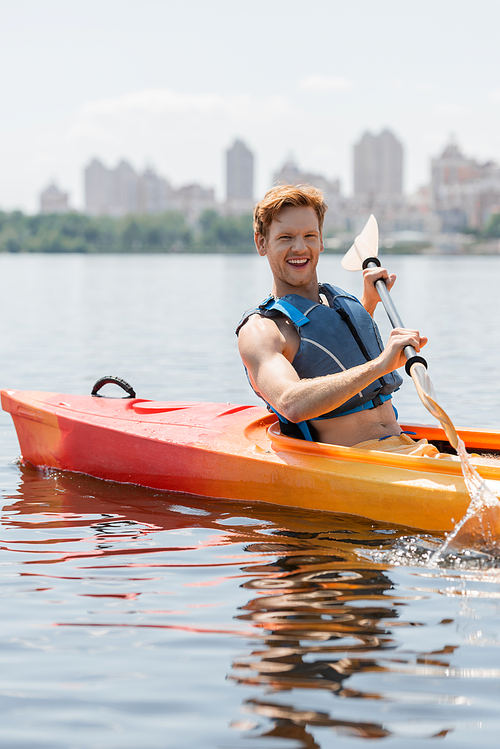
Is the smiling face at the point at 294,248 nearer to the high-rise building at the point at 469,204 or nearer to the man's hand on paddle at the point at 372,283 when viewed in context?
the man's hand on paddle at the point at 372,283

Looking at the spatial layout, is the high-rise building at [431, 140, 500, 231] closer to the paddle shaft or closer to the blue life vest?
the paddle shaft

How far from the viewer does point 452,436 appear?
12.4 feet

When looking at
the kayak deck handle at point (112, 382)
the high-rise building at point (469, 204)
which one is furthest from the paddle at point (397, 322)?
the high-rise building at point (469, 204)

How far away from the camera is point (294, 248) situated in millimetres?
4195

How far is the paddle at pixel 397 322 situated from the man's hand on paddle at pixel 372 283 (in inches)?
1.3

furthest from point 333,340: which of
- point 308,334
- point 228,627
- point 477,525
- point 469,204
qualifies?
point 469,204

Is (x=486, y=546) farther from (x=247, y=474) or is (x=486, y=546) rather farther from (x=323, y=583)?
(x=247, y=474)

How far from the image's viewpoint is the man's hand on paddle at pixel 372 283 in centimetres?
468

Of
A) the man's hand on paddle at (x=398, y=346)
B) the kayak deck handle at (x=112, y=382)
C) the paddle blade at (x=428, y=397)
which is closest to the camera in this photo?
the man's hand on paddle at (x=398, y=346)

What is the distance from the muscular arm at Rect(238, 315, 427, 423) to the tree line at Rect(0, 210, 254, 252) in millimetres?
116141

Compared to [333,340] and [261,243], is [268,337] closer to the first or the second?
[333,340]

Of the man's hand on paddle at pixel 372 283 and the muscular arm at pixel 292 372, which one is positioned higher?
the man's hand on paddle at pixel 372 283

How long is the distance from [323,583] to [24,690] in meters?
1.22

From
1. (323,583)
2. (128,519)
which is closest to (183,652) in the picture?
(323,583)
